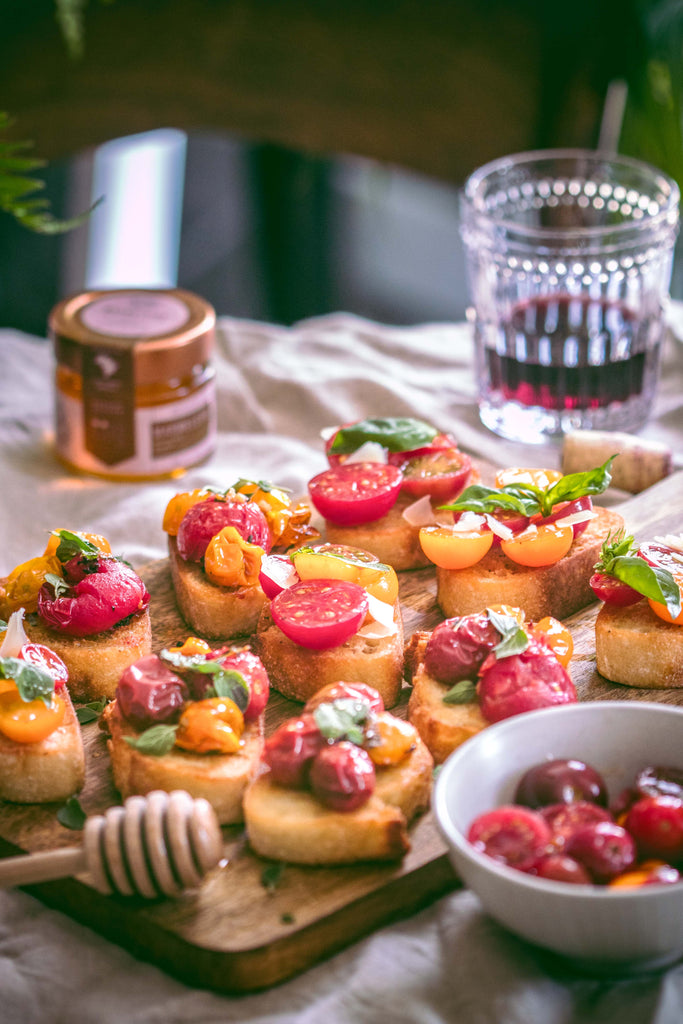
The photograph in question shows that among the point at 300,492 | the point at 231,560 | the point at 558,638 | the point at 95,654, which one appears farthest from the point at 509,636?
the point at 300,492

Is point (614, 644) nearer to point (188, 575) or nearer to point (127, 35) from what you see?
point (188, 575)

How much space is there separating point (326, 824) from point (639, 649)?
0.74m

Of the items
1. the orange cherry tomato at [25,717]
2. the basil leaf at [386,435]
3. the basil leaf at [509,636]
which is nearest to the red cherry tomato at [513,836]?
the basil leaf at [509,636]

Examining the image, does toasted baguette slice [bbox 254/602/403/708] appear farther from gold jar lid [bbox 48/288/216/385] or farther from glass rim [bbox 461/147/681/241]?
glass rim [bbox 461/147/681/241]

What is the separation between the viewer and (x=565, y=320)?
3.26 m

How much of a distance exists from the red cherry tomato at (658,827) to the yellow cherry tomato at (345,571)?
0.73 m

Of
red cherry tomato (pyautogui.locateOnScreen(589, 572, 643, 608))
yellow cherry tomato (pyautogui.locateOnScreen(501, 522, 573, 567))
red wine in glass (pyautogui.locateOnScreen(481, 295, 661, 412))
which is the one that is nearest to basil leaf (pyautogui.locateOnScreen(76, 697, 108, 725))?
yellow cherry tomato (pyautogui.locateOnScreen(501, 522, 573, 567))

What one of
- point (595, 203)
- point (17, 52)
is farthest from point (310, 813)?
point (17, 52)

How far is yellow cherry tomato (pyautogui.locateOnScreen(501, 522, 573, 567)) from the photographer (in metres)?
2.35

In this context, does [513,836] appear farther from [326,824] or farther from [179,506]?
[179,506]

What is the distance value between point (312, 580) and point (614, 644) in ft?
1.88

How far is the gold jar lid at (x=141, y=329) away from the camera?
9.70 feet

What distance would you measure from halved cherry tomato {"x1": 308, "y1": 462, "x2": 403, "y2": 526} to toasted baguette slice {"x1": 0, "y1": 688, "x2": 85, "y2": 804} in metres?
0.83

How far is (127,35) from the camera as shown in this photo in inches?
174
